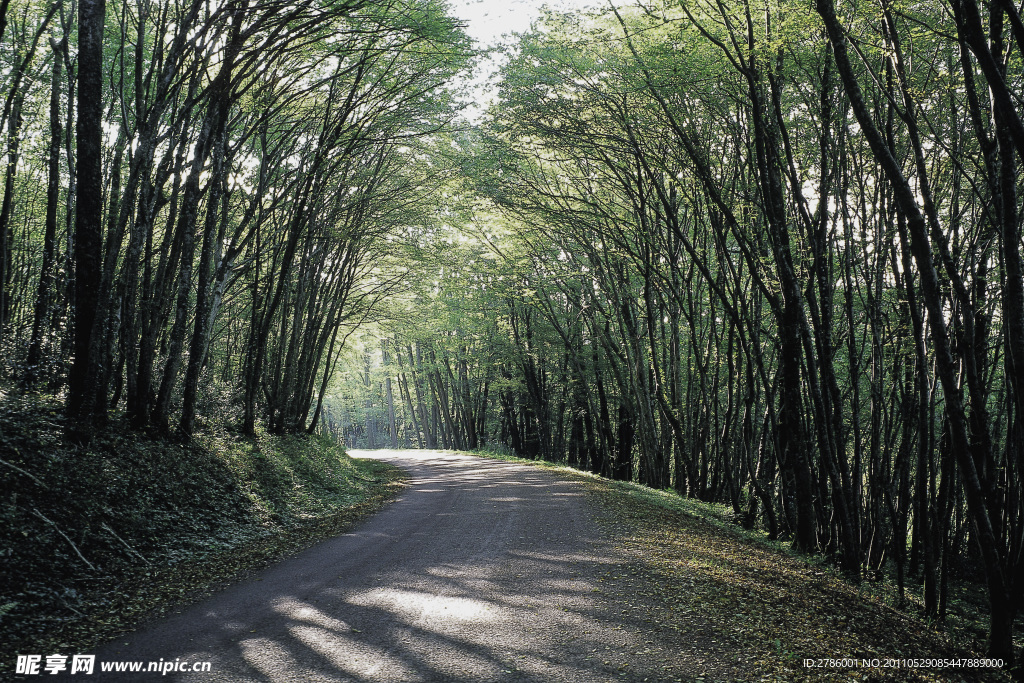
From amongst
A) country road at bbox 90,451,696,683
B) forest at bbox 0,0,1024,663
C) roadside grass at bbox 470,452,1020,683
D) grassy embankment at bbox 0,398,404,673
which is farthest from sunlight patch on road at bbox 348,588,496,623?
forest at bbox 0,0,1024,663

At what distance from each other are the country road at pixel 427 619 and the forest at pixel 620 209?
129 inches

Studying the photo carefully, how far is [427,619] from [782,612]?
10.0 feet

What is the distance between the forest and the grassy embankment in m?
0.50

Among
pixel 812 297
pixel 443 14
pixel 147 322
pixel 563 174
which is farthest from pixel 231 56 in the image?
pixel 812 297

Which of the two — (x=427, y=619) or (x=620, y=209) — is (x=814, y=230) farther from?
(x=427, y=619)

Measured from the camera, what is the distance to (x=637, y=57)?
31.3ft

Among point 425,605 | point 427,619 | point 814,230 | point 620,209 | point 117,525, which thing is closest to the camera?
point 427,619

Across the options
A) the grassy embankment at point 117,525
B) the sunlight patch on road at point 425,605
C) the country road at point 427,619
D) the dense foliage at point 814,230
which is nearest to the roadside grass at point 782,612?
the country road at point 427,619

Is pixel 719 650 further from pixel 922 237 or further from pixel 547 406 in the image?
pixel 547 406

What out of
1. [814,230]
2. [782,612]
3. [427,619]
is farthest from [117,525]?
[814,230]

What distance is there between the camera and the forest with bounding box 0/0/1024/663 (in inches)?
265

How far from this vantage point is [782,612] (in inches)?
202

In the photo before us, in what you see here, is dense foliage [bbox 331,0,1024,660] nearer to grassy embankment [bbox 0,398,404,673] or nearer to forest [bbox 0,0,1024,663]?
forest [bbox 0,0,1024,663]

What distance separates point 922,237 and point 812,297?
3.88m
